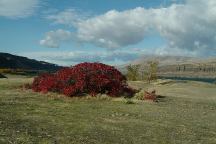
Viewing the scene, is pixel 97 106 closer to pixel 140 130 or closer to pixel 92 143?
pixel 140 130

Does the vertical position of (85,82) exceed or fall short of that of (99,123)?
it exceeds it

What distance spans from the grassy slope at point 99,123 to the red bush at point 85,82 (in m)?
4.18

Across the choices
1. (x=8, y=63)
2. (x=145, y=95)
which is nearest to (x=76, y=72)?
(x=145, y=95)

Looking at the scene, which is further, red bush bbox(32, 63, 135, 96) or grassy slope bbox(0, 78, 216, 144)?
red bush bbox(32, 63, 135, 96)

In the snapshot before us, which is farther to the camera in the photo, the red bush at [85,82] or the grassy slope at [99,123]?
the red bush at [85,82]

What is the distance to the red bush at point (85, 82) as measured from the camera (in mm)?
31464

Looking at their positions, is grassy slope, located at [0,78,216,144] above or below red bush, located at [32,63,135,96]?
below

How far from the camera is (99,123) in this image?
1883 cm

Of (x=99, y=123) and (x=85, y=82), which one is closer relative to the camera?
(x=99, y=123)

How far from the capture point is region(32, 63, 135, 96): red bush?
31.5 meters

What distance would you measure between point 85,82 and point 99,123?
42.3 feet

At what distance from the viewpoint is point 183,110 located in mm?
26016

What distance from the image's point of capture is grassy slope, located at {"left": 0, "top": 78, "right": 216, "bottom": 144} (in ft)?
50.5

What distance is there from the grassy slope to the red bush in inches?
165
